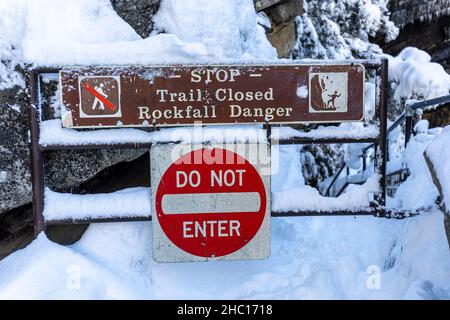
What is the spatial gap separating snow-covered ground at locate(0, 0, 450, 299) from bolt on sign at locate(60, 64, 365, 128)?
0.20 metres

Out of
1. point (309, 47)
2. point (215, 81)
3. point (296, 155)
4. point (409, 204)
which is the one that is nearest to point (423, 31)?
point (309, 47)

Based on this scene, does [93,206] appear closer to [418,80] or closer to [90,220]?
[90,220]

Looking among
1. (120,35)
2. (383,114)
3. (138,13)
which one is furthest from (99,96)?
(383,114)

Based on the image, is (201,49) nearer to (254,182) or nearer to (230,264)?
(254,182)

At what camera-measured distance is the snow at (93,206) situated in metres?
2.90

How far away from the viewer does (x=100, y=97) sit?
2.84 meters

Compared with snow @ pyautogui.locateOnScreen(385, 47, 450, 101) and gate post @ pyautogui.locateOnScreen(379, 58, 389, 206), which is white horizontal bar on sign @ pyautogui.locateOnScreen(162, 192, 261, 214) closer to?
gate post @ pyautogui.locateOnScreen(379, 58, 389, 206)

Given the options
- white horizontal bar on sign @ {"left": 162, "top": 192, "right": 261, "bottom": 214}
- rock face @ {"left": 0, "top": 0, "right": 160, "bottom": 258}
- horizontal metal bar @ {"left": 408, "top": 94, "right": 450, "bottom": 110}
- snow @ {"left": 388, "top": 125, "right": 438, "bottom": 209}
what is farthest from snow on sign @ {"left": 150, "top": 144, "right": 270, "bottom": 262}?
horizontal metal bar @ {"left": 408, "top": 94, "right": 450, "bottom": 110}

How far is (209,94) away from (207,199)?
0.70 m

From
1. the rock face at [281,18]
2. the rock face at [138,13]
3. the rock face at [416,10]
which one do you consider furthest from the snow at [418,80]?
the rock face at [138,13]

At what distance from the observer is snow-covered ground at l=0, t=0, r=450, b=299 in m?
2.71

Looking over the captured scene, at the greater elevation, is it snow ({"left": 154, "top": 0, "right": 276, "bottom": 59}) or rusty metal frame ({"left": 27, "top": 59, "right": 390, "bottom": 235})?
snow ({"left": 154, "top": 0, "right": 276, "bottom": 59})

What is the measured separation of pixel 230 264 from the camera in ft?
10.4

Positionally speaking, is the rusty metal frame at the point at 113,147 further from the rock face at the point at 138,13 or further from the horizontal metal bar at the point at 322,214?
the rock face at the point at 138,13
